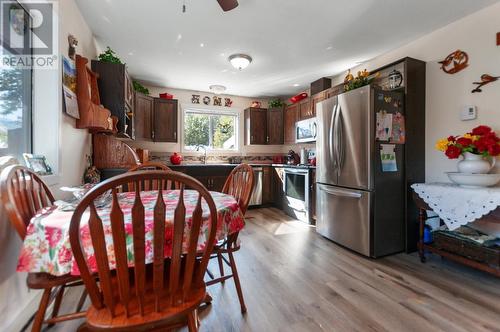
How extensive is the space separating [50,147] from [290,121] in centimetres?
386

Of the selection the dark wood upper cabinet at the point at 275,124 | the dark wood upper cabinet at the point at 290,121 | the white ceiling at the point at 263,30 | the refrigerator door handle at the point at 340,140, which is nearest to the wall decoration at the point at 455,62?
the white ceiling at the point at 263,30

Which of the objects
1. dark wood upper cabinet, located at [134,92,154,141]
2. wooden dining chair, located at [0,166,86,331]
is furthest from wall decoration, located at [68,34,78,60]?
dark wood upper cabinet, located at [134,92,154,141]

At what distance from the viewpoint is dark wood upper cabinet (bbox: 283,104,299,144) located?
458cm

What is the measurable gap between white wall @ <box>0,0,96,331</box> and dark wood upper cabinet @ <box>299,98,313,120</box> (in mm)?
3264

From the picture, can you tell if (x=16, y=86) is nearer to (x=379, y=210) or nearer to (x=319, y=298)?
(x=319, y=298)

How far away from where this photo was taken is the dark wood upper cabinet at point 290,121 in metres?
4.58

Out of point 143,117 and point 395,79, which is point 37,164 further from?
point 395,79

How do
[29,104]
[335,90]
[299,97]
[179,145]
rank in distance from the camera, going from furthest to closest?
[179,145], [299,97], [335,90], [29,104]

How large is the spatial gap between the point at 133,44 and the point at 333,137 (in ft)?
8.74

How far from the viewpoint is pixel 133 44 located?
2818 mm

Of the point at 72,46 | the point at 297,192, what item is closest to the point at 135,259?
the point at 72,46

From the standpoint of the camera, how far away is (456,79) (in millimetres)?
2410

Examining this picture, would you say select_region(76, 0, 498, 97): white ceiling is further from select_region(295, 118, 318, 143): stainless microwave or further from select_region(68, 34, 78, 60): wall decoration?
select_region(295, 118, 318, 143): stainless microwave

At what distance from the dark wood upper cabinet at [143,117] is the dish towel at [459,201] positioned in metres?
3.97
